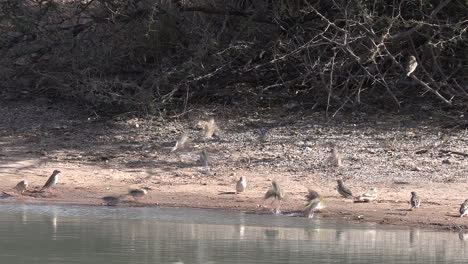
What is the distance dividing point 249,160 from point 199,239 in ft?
11.5

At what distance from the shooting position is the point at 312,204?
9859mm

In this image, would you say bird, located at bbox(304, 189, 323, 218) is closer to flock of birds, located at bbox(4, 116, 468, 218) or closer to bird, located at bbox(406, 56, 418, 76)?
flock of birds, located at bbox(4, 116, 468, 218)

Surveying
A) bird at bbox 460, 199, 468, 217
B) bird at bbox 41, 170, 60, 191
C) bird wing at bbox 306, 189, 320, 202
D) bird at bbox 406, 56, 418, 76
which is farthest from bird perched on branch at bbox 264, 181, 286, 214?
bird at bbox 406, 56, 418, 76

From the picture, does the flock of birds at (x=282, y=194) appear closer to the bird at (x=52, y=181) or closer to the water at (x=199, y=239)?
the bird at (x=52, y=181)

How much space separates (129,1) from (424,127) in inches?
196

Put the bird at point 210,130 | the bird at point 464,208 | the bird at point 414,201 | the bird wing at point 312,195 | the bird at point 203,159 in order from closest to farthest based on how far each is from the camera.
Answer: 1. the bird at point 464,208
2. the bird at point 414,201
3. the bird wing at point 312,195
4. the bird at point 203,159
5. the bird at point 210,130

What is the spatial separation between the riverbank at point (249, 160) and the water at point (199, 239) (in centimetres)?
48

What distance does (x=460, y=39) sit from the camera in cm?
1268

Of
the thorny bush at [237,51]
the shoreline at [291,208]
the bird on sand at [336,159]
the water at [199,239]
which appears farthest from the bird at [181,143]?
the water at [199,239]

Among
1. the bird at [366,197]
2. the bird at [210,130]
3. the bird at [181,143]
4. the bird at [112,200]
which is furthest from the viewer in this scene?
the bird at [210,130]

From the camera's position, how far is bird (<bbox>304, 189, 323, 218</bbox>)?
983 centimetres

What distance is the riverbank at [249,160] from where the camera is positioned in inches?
413

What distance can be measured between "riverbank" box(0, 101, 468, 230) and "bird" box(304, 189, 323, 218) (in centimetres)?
10

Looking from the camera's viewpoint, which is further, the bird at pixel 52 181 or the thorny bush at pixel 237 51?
the thorny bush at pixel 237 51
